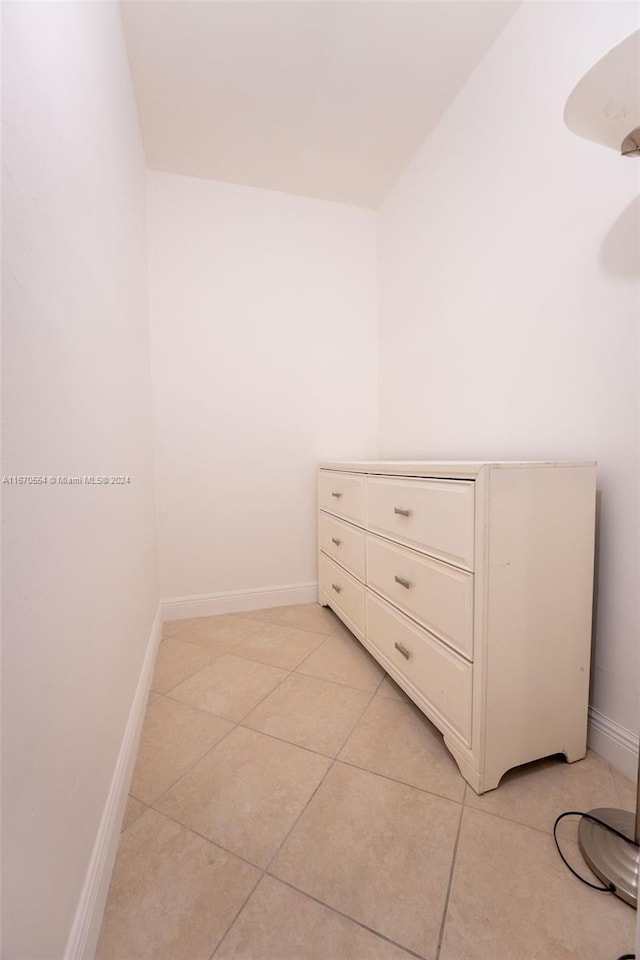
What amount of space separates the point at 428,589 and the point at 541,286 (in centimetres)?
107

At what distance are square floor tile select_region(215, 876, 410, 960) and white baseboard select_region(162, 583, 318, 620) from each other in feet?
4.81

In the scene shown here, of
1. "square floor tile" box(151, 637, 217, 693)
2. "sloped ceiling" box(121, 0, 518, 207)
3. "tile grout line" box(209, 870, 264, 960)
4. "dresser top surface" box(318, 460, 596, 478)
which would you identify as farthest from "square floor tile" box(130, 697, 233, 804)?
"sloped ceiling" box(121, 0, 518, 207)

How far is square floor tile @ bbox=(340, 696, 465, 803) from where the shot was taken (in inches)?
39.1

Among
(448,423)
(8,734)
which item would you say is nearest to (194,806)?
(8,734)

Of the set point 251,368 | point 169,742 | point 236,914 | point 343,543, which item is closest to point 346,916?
point 236,914

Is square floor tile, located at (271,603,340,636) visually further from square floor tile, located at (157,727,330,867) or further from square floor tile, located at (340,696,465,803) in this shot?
square floor tile, located at (157,727,330,867)

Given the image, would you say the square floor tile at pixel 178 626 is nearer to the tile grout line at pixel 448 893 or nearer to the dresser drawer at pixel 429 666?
the dresser drawer at pixel 429 666

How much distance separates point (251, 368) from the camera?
2.13m

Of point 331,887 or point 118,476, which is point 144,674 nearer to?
point 118,476

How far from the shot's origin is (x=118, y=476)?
43.1 inches

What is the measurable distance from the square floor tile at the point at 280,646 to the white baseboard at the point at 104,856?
22.2 inches

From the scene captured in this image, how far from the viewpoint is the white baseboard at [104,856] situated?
0.60 metres

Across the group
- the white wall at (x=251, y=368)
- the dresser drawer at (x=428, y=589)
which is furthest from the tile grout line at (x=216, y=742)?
the white wall at (x=251, y=368)

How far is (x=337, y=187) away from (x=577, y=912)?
2891 mm
